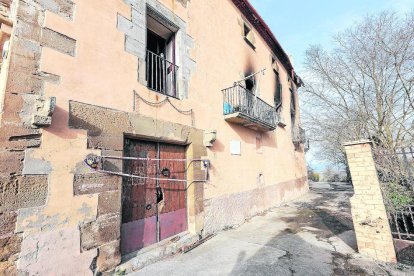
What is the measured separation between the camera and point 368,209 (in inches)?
160

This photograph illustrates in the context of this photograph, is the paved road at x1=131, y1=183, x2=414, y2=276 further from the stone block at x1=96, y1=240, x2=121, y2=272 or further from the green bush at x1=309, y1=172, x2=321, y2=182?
the green bush at x1=309, y1=172, x2=321, y2=182

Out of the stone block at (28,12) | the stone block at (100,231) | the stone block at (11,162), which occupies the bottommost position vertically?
the stone block at (100,231)

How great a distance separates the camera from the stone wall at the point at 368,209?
388cm

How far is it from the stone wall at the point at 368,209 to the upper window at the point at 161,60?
419 cm

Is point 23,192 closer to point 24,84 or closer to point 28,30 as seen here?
point 24,84

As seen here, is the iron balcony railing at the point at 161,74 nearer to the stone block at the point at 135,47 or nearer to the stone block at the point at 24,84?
the stone block at the point at 135,47

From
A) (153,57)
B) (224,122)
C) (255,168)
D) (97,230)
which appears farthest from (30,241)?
(255,168)

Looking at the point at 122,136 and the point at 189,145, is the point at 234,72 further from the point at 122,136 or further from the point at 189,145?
the point at 122,136

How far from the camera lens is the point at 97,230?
3395 millimetres

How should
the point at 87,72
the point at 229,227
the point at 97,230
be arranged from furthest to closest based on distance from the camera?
the point at 229,227 → the point at 87,72 → the point at 97,230

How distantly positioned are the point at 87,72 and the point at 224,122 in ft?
13.5

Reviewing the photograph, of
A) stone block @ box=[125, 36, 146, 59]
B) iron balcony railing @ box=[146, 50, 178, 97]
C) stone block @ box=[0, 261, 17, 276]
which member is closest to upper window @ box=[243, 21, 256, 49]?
iron balcony railing @ box=[146, 50, 178, 97]

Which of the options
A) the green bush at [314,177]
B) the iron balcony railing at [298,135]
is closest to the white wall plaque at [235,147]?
the iron balcony railing at [298,135]

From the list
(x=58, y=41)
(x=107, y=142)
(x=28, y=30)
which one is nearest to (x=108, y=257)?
(x=107, y=142)
